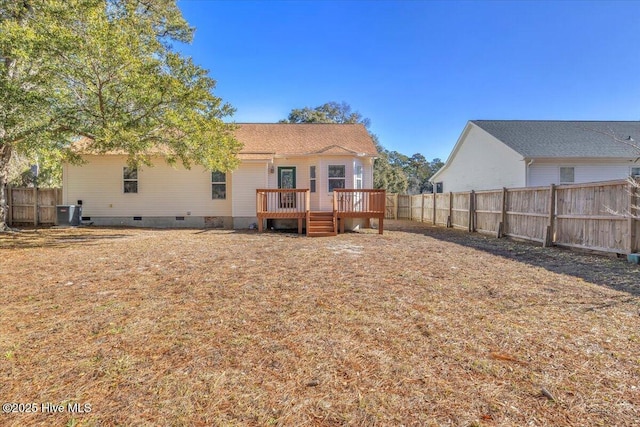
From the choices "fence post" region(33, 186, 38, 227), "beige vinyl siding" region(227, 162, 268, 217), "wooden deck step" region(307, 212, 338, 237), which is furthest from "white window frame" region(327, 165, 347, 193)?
"fence post" region(33, 186, 38, 227)

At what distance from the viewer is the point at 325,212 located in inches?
465

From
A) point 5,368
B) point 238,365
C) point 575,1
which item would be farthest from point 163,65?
point 575,1

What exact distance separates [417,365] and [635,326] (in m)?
2.59

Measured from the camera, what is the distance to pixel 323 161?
42.1 ft

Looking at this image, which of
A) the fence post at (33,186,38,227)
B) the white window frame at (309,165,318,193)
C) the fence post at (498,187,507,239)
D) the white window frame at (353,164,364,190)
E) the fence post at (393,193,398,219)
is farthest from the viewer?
the fence post at (393,193,398,219)

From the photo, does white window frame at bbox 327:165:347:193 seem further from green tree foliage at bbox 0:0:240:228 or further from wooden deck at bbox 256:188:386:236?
green tree foliage at bbox 0:0:240:228

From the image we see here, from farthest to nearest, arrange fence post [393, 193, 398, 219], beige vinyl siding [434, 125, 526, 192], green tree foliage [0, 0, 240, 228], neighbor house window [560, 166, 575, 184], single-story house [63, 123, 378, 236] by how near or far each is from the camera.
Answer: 1. fence post [393, 193, 398, 219]
2. beige vinyl siding [434, 125, 526, 192]
3. neighbor house window [560, 166, 575, 184]
4. single-story house [63, 123, 378, 236]
5. green tree foliage [0, 0, 240, 228]

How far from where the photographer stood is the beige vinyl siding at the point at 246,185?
1305 centimetres

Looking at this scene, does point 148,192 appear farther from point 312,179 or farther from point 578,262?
point 578,262

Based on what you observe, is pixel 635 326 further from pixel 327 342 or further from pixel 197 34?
pixel 197 34

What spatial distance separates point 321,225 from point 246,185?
3.90 metres

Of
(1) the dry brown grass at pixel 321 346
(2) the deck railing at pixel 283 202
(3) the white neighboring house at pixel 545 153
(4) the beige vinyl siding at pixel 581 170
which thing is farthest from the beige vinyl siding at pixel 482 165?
(1) the dry brown grass at pixel 321 346

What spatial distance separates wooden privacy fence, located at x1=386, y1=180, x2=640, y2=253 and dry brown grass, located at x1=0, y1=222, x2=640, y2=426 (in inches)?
73.0

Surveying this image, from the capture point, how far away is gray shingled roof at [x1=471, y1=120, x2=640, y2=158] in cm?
1390
